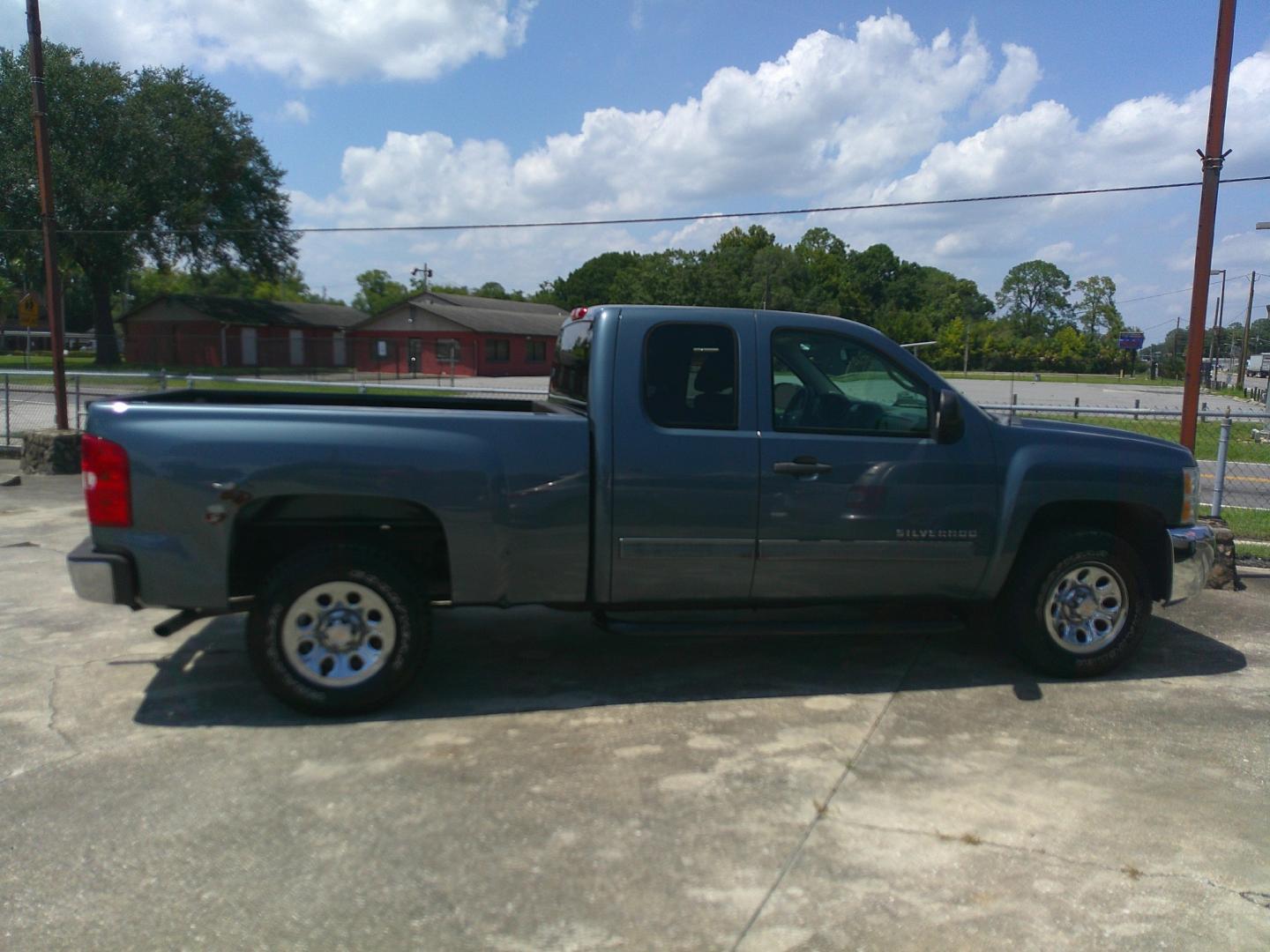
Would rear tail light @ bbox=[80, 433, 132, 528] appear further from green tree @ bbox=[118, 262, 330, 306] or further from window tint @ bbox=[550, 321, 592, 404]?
green tree @ bbox=[118, 262, 330, 306]

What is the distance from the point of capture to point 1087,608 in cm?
535

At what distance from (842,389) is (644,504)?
50.0 inches

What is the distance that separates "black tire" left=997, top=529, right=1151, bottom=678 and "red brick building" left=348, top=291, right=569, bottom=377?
147 feet

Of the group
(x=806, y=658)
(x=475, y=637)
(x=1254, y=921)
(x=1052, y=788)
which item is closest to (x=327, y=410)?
(x=475, y=637)

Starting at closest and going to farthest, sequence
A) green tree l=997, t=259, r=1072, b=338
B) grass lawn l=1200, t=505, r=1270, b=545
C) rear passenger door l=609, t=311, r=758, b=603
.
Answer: rear passenger door l=609, t=311, r=758, b=603 < grass lawn l=1200, t=505, r=1270, b=545 < green tree l=997, t=259, r=1072, b=338

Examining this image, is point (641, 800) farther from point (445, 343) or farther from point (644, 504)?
point (445, 343)

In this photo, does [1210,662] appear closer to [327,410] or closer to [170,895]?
[327,410]

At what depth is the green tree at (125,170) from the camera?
42.2 metres

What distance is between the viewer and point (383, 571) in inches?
180

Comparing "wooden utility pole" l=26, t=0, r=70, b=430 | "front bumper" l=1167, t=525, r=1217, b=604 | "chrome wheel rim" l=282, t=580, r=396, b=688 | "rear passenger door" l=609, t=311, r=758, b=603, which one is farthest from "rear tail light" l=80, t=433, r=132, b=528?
"wooden utility pole" l=26, t=0, r=70, b=430

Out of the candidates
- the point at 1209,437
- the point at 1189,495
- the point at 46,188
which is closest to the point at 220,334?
the point at 46,188

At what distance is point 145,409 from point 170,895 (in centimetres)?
215

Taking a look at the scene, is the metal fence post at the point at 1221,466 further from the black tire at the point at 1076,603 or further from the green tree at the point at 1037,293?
the green tree at the point at 1037,293

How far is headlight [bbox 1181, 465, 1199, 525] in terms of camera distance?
5410mm
